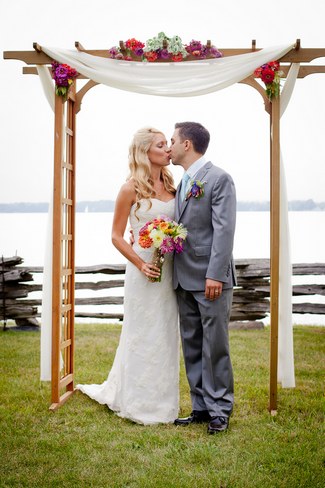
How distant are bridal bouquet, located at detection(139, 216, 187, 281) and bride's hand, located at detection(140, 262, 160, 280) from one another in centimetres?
16

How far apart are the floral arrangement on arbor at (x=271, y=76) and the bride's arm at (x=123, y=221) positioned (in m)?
1.32

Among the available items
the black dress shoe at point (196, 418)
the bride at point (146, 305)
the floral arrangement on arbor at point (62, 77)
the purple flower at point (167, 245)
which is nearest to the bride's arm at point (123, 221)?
the bride at point (146, 305)

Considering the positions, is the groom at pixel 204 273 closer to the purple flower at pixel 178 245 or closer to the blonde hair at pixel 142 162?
the purple flower at pixel 178 245

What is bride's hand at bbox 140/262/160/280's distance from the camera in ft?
16.2

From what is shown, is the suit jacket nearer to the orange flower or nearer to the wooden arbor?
the orange flower

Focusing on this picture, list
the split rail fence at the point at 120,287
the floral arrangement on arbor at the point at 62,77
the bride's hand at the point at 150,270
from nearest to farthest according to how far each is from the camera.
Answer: the bride's hand at the point at 150,270
the floral arrangement on arbor at the point at 62,77
the split rail fence at the point at 120,287

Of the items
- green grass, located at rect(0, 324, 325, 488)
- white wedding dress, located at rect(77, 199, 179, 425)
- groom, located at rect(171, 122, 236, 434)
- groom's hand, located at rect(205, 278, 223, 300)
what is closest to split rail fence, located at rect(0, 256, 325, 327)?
green grass, located at rect(0, 324, 325, 488)

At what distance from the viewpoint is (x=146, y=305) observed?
16.9 feet

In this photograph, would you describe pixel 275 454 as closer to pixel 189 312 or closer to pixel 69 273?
pixel 189 312

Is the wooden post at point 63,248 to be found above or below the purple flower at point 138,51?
below

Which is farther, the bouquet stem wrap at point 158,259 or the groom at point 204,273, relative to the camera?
the bouquet stem wrap at point 158,259

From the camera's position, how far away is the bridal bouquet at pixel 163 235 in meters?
4.68

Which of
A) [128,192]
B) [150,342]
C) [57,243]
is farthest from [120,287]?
[128,192]

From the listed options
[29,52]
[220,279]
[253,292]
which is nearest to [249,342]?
[253,292]
